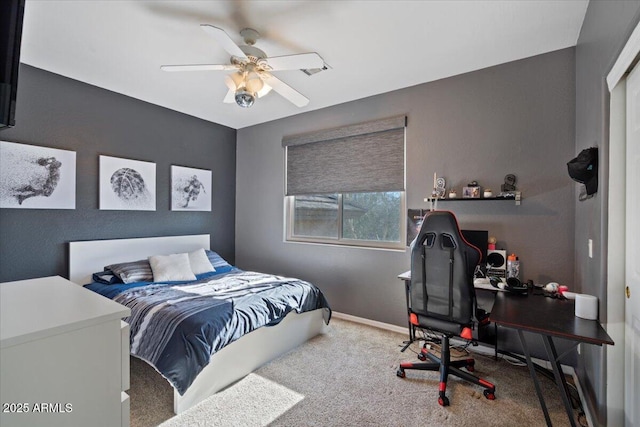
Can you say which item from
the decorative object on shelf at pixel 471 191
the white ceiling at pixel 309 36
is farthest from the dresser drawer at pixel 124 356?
the decorative object on shelf at pixel 471 191

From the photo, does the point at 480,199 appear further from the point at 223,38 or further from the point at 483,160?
the point at 223,38

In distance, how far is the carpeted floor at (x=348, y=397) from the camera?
6.31ft

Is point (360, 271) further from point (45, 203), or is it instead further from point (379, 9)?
point (45, 203)

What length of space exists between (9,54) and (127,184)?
3.17m

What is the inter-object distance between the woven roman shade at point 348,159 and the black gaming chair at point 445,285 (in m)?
1.32

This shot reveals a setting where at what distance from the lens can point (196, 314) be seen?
2207 millimetres

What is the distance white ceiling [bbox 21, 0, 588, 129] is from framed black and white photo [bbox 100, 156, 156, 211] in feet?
2.89

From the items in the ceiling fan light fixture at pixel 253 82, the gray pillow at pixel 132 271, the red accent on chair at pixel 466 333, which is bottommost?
the red accent on chair at pixel 466 333

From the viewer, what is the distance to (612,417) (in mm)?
1524

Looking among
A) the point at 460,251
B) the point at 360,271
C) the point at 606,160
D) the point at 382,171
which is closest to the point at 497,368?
the point at 460,251

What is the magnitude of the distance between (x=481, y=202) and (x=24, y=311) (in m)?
3.14

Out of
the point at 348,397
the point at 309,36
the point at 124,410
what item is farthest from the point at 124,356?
the point at 309,36

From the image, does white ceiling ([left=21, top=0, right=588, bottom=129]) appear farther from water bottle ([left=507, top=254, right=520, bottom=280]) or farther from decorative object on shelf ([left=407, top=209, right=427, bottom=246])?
water bottle ([left=507, top=254, right=520, bottom=280])

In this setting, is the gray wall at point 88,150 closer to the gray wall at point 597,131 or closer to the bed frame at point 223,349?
the bed frame at point 223,349
